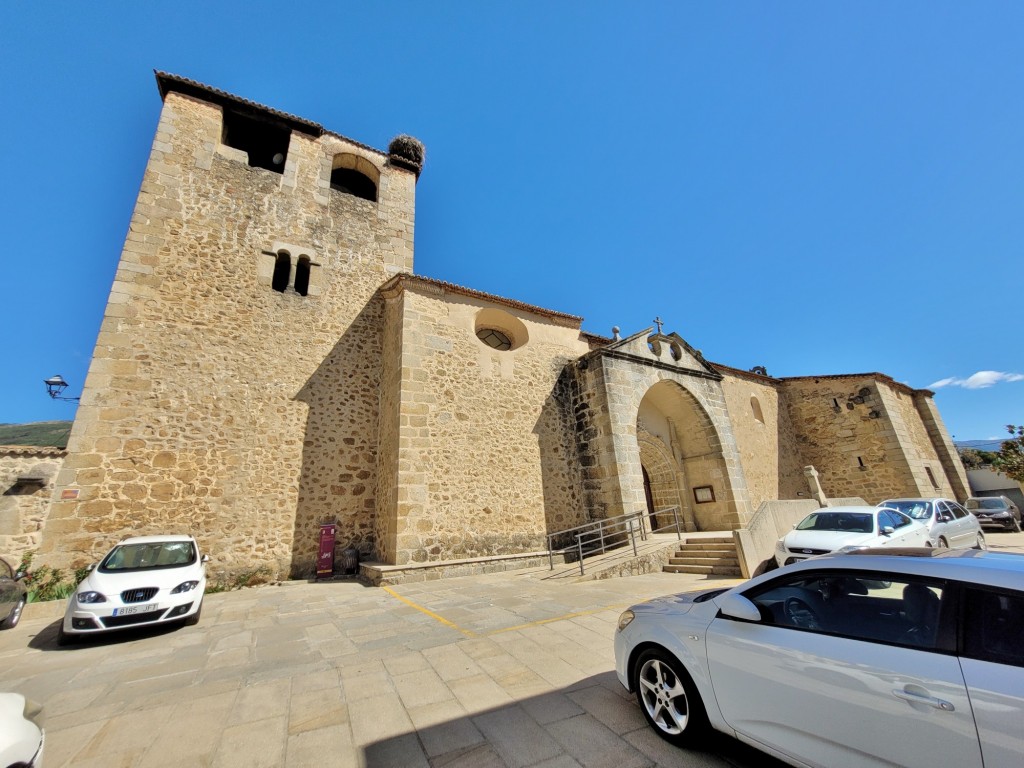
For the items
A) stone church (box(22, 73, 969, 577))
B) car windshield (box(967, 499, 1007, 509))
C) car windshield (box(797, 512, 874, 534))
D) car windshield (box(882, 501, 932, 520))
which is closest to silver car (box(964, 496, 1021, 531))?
car windshield (box(967, 499, 1007, 509))

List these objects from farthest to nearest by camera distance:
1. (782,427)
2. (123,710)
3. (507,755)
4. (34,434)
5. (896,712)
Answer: (34,434), (782,427), (123,710), (507,755), (896,712)

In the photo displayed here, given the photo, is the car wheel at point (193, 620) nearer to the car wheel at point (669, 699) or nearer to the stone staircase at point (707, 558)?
the car wheel at point (669, 699)

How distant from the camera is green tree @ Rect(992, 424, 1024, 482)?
701 inches

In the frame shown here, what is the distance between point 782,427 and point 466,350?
52.0 ft

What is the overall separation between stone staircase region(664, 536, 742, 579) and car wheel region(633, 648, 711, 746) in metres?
6.32

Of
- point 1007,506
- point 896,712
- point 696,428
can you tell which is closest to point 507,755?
point 896,712

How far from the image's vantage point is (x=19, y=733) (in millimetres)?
1855

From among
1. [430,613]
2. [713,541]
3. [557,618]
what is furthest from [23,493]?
[713,541]

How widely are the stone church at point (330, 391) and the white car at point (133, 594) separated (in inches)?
95.8

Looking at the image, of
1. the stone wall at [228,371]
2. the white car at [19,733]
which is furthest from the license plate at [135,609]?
the white car at [19,733]

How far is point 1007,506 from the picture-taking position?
15.0 meters

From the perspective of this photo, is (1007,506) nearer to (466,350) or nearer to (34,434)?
(466,350)

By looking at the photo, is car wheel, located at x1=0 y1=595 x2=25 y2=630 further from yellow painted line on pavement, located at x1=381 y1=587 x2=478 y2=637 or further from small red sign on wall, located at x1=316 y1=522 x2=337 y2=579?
yellow painted line on pavement, located at x1=381 y1=587 x2=478 y2=637

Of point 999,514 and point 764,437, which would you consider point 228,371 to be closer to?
point 764,437
